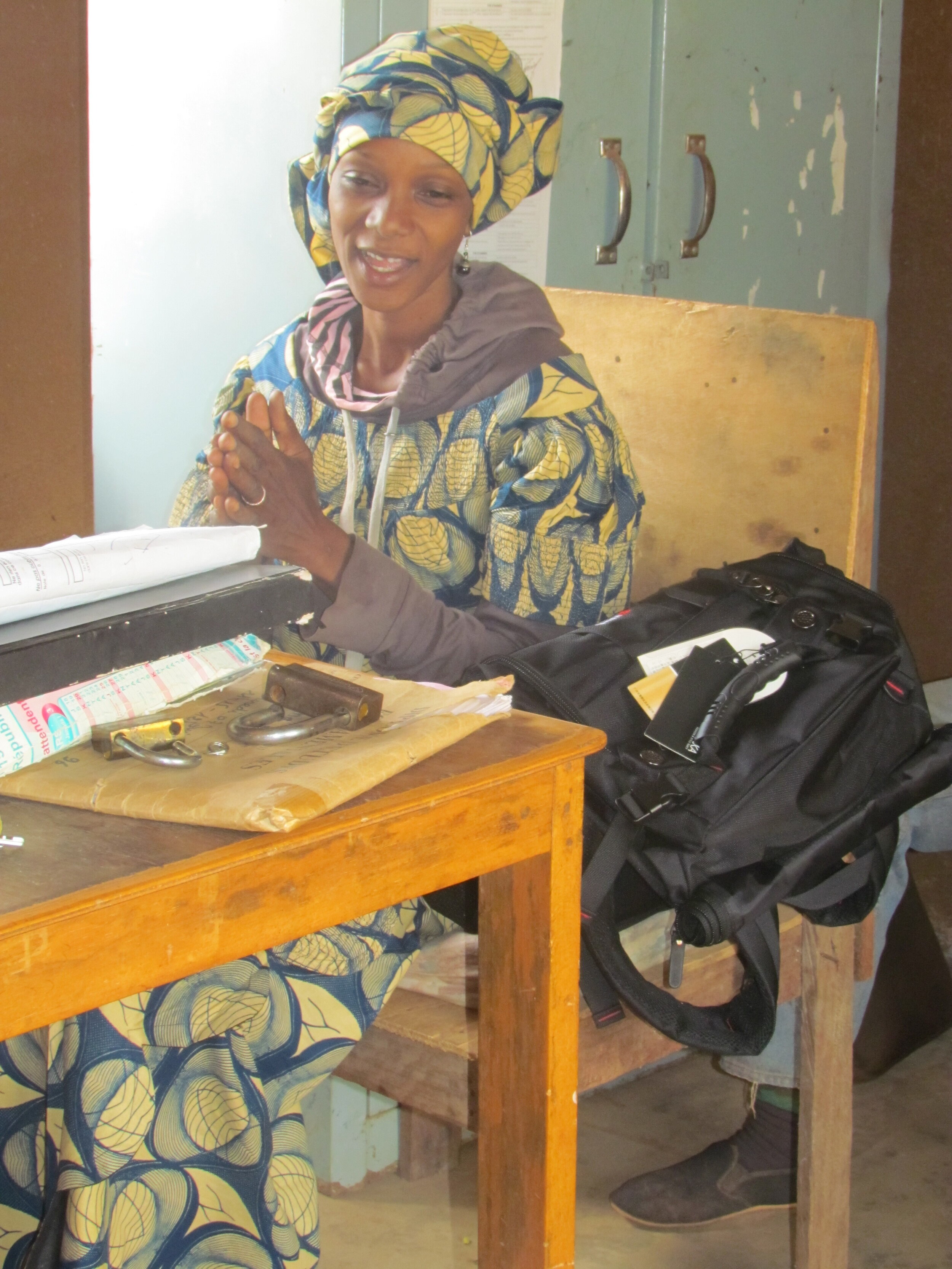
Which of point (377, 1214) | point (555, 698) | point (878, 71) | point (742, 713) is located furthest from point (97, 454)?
point (878, 71)

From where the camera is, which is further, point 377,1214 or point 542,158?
point 377,1214

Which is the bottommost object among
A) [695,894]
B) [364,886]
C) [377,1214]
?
[377,1214]

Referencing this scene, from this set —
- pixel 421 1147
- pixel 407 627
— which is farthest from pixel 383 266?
pixel 421 1147

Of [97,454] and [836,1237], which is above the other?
[97,454]

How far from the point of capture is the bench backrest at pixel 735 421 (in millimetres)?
1466

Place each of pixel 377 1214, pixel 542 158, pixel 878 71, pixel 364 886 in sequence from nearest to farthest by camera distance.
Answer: pixel 364 886 → pixel 542 158 → pixel 377 1214 → pixel 878 71

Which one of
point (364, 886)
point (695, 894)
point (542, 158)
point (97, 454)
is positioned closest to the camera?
point (364, 886)

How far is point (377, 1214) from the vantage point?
5.85 ft

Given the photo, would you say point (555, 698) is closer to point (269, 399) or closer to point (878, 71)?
point (269, 399)

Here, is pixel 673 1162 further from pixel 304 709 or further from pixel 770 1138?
pixel 304 709

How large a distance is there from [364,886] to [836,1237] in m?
0.94

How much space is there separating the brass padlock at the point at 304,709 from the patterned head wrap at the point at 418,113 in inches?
26.9

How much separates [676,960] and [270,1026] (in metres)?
0.37

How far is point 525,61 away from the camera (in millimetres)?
1575
